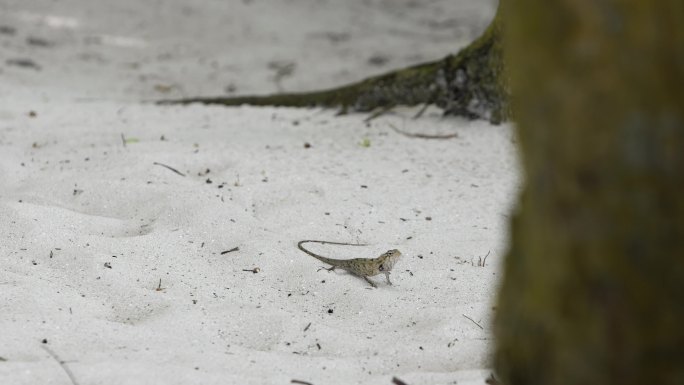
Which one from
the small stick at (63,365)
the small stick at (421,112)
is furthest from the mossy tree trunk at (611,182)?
the small stick at (421,112)

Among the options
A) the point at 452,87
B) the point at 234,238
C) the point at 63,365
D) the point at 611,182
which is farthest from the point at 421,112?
the point at 611,182

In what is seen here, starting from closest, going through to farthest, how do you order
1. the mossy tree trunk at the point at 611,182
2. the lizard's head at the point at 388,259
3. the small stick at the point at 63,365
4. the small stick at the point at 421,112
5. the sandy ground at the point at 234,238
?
the mossy tree trunk at the point at 611,182 → the small stick at the point at 63,365 → the sandy ground at the point at 234,238 → the lizard's head at the point at 388,259 → the small stick at the point at 421,112

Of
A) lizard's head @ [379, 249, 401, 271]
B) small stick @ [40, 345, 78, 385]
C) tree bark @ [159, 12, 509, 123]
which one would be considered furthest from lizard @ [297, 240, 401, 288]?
tree bark @ [159, 12, 509, 123]

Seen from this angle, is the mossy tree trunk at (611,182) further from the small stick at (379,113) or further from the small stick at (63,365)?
the small stick at (379,113)

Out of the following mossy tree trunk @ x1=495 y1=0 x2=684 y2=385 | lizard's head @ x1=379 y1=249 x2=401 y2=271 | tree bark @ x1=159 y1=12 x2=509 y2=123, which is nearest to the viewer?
mossy tree trunk @ x1=495 y1=0 x2=684 y2=385

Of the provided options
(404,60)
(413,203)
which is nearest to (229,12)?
(404,60)

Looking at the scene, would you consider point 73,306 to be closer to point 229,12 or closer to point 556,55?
point 556,55

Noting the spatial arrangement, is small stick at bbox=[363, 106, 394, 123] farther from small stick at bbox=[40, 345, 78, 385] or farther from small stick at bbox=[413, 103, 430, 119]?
small stick at bbox=[40, 345, 78, 385]
